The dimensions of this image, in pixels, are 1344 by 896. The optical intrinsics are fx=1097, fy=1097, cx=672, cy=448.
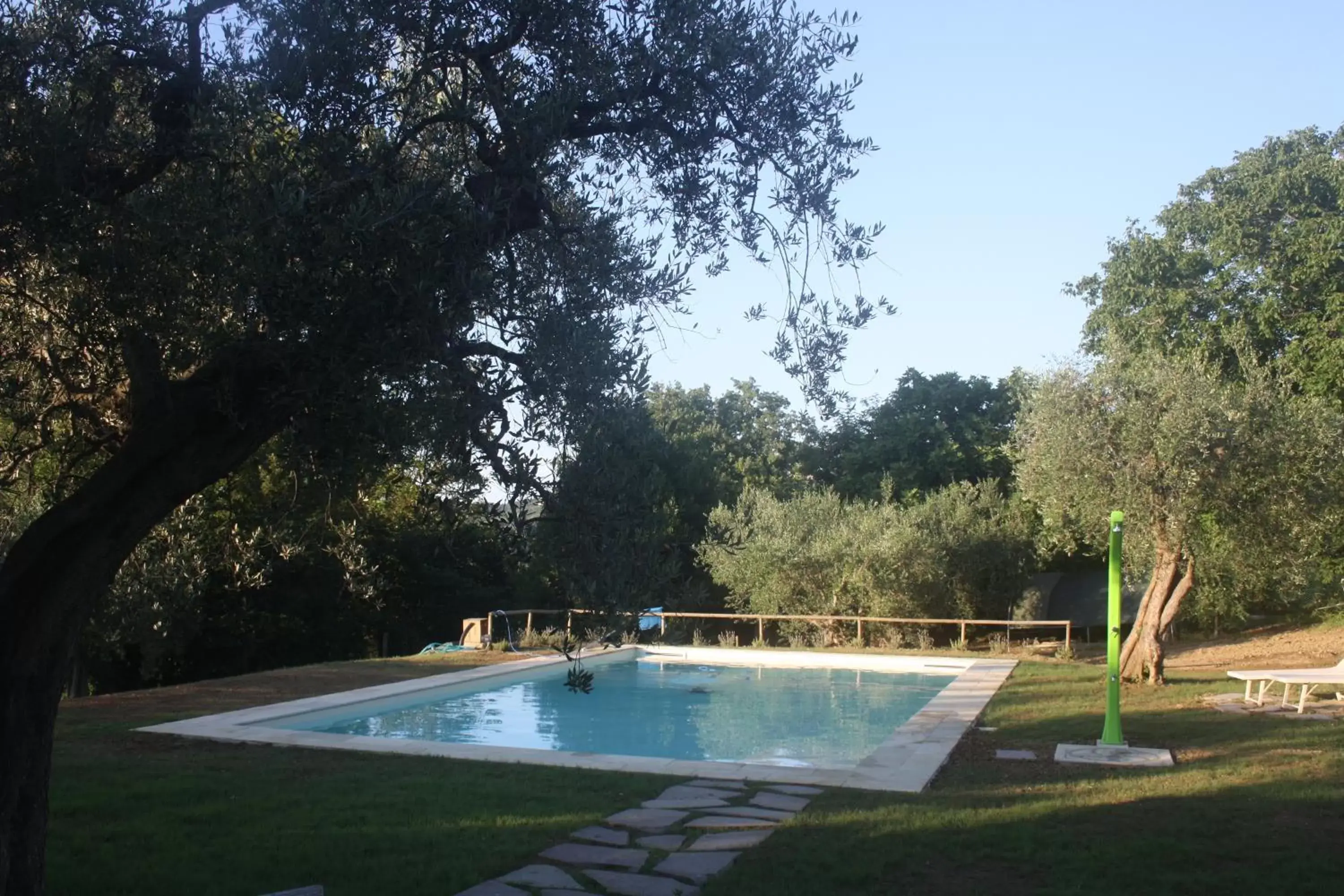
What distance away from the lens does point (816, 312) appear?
593cm

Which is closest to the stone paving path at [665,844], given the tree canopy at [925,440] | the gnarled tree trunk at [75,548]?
the gnarled tree trunk at [75,548]

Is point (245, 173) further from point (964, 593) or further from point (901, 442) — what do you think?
point (901, 442)

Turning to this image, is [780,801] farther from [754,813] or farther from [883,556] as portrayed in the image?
[883,556]

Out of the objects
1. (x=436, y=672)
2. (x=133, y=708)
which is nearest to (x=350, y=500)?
(x=133, y=708)

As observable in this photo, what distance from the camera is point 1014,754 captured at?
391 inches

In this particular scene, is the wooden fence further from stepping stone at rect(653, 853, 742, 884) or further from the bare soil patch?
stepping stone at rect(653, 853, 742, 884)

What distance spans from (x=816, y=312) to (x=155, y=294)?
3.28 m

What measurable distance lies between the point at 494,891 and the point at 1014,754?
582 cm

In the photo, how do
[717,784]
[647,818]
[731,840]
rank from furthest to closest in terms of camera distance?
[717,784], [647,818], [731,840]

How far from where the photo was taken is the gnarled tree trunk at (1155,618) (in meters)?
13.9

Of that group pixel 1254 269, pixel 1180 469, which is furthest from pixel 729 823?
pixel 1254 269

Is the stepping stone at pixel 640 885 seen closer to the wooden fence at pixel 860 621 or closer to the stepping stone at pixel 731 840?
the stepping stone at pixel 731 840

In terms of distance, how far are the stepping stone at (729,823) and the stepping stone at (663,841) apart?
265mm

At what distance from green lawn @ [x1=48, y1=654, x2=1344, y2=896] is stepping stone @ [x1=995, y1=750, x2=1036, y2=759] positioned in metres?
0.19
